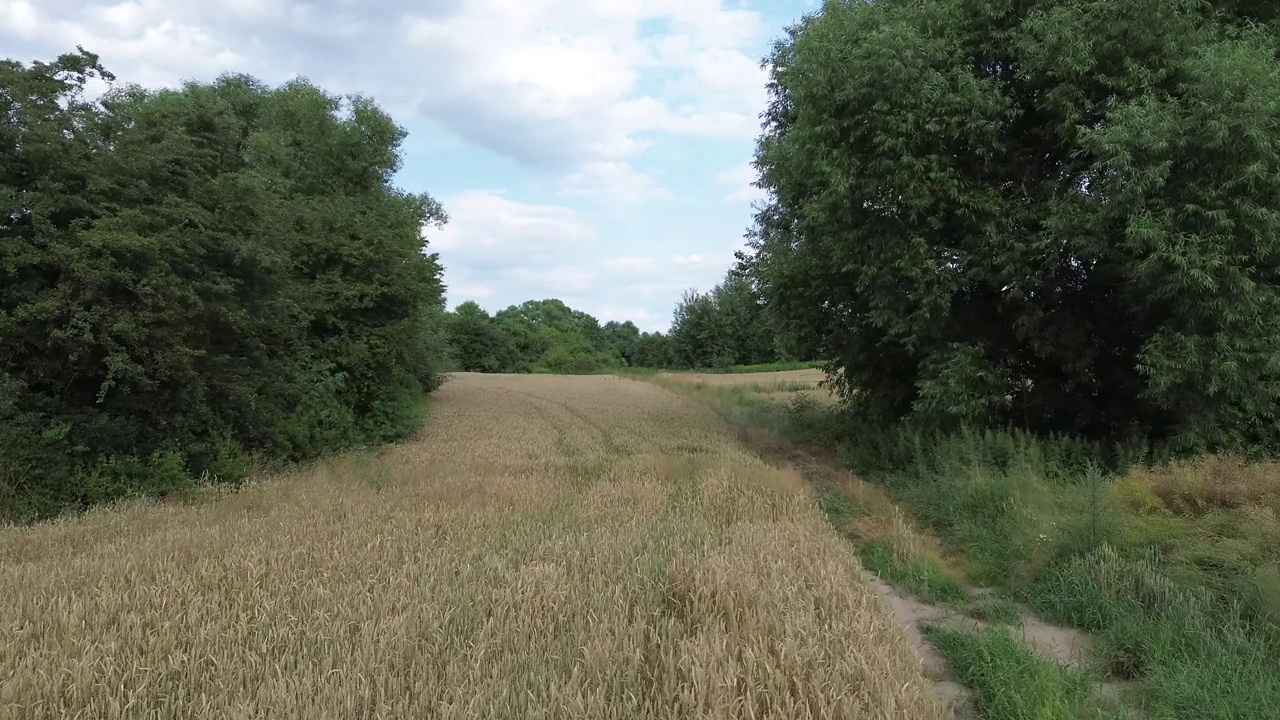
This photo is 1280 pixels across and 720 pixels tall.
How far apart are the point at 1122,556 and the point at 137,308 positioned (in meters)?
11.5

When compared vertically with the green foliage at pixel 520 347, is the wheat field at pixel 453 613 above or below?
below

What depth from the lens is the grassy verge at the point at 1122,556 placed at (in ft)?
13.5

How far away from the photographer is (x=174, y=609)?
4.13m

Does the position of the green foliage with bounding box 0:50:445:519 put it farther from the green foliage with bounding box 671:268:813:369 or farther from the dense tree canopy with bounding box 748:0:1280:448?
the green foliage with bounding box 671:268:813:369

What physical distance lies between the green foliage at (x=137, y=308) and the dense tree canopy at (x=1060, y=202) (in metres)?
9.86

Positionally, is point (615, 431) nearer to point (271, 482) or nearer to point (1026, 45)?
point (271, 482)

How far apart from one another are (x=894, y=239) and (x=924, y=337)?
1841 millimetres

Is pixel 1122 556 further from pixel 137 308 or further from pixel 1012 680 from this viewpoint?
pixel 137 308

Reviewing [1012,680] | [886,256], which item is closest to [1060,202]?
[886,256]

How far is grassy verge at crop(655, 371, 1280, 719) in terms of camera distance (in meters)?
4.10

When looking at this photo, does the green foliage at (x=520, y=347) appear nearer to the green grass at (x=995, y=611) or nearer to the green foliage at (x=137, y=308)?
the green foliage at (x=137, y=308)

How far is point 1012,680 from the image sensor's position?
12.9ft

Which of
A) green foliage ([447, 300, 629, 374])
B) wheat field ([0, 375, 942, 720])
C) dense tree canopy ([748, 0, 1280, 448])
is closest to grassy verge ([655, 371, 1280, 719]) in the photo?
wheat field ([0, 375, 942, 720])

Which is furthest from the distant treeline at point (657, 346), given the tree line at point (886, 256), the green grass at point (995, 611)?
the green grass at point (995, 611)
